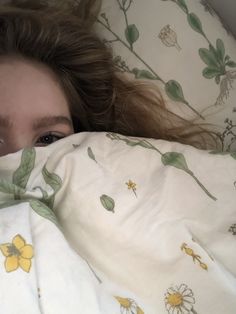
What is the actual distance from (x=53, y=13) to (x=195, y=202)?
495mm

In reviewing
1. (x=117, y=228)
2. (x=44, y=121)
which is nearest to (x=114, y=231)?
(x=117, y=228)

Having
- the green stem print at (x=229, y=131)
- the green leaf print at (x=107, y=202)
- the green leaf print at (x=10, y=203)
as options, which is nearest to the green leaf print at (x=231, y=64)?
the green stem print at (x=229, y=131)

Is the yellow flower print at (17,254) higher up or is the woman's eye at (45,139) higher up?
the yellow flower print at (17,254)

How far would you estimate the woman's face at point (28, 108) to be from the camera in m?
0.67

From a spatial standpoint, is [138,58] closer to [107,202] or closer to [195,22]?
[195,22]

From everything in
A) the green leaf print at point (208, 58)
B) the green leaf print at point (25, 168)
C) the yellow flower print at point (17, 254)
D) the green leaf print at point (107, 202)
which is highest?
the green leaf print at point (208, 58)

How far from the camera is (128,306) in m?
0.44

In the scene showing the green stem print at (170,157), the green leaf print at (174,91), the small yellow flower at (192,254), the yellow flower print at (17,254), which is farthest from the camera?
the green leaf print at (174,91)

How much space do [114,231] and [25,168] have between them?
154 millimetres

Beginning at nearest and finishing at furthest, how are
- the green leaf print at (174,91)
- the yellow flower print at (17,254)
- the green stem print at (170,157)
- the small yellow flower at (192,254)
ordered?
the yellow flower print at (17,254)
the small yellow flower at (192,254)
the green stem print at (170,157)
the green leaf print at (174,91)

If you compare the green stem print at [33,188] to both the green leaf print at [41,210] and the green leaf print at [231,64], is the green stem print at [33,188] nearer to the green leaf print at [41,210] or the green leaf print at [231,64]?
the green leaf print at [41,210]

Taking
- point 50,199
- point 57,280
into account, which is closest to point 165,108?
point 50,199

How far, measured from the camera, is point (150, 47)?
817mm

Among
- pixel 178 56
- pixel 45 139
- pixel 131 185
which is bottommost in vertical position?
pixel 45 139
